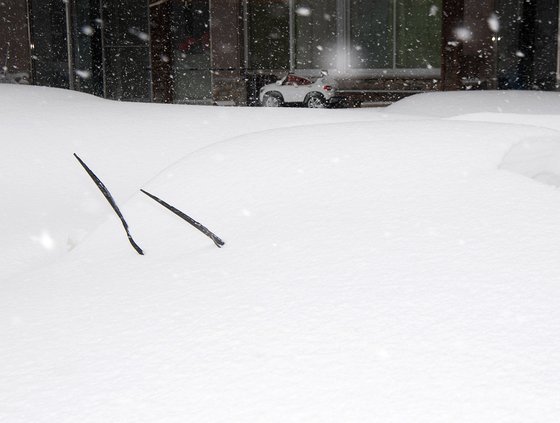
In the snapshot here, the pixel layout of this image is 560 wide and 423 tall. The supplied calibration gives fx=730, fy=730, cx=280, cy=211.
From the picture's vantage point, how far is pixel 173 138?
532 centimetres

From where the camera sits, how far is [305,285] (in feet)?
8.96

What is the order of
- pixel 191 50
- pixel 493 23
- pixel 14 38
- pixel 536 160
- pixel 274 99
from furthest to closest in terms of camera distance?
1. pixel 191 50
2. pixel 274 99
3. pixel 14 38
4. pixel 493 23
5. pixel 536 160

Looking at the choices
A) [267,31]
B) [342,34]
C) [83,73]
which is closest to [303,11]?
[267,31]

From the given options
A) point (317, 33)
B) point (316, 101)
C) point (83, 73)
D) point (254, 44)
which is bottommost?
point (316, 101)

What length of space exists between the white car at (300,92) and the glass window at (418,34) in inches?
71.0

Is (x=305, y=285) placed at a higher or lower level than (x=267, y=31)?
lower

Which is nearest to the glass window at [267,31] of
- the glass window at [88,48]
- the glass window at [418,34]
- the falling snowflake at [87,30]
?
the glass window at [418,34]

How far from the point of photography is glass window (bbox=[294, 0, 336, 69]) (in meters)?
16.9

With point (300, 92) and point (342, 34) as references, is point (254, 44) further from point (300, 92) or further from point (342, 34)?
point (342, 34)

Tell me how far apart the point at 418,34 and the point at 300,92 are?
3024 mm

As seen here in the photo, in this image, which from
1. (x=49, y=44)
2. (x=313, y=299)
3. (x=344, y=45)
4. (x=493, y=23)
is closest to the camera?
(x=313, y=299)

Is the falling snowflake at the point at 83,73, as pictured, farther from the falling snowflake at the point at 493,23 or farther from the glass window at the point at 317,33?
the falling snowflake at the point at 493,23

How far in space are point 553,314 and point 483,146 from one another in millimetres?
1528

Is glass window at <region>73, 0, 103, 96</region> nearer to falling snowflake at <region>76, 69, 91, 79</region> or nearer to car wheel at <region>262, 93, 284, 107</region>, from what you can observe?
falling snowflake at <region>76, 69, 91, 79</region>
